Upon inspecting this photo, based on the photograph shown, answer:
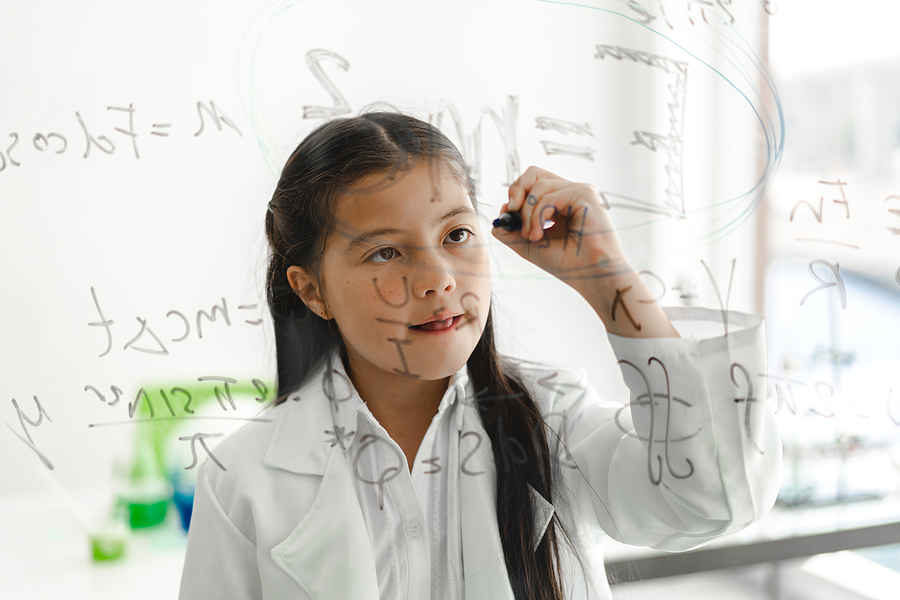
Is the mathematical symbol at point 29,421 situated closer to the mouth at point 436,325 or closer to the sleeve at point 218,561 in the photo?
the sleeve at point 218,561

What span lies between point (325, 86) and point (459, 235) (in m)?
0.13

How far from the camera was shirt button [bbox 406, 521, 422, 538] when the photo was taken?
15.2 inches

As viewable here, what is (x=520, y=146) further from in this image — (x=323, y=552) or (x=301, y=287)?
(x=323, y=552)

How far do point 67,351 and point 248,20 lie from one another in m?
0.24

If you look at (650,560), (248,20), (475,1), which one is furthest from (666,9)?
(650,560)

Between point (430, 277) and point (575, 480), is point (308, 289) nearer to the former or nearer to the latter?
point (430, 277)

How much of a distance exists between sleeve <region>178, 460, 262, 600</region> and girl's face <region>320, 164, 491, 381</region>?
0.46 feet

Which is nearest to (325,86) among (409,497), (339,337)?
(339,337)

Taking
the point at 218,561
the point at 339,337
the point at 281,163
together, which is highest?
the point at 281,163

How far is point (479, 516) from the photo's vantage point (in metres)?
0.39

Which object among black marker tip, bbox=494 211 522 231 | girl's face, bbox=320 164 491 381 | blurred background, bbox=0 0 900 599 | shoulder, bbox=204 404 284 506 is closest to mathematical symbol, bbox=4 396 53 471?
blurred background, bbox=0 0 900 599

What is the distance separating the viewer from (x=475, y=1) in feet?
1.27

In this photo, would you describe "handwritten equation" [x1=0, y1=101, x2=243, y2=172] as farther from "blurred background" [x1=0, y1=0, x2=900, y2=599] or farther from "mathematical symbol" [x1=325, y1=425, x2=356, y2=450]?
"mathematical symbol" [x1=325, y1=425, x2=356, y2=450]

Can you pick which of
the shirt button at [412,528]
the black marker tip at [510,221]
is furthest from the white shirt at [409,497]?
the black marker tip at [510,221]
